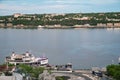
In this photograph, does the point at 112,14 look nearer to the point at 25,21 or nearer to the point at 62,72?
the point at 25,21

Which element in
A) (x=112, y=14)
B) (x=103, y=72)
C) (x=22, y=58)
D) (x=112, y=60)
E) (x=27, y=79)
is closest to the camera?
(x=27, y=79)

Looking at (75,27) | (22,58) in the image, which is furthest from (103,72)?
(75,27)

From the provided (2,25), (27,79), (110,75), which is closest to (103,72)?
(110,75)

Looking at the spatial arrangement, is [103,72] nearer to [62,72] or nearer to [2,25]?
[62,72]

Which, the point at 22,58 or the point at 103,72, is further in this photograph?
the point at 22,58

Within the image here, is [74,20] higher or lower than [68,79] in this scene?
lower

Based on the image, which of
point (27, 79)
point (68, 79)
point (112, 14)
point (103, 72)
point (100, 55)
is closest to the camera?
point (27, 79)

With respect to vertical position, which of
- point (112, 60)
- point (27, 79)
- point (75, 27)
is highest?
point (27, 79)

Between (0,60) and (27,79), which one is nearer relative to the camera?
(27,79)

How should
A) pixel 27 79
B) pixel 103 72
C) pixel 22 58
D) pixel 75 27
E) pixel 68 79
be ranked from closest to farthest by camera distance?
pixel 27 79 < pixel 68 79 < pixel 103 72 < pixel 22 58 < pixel 75 27
